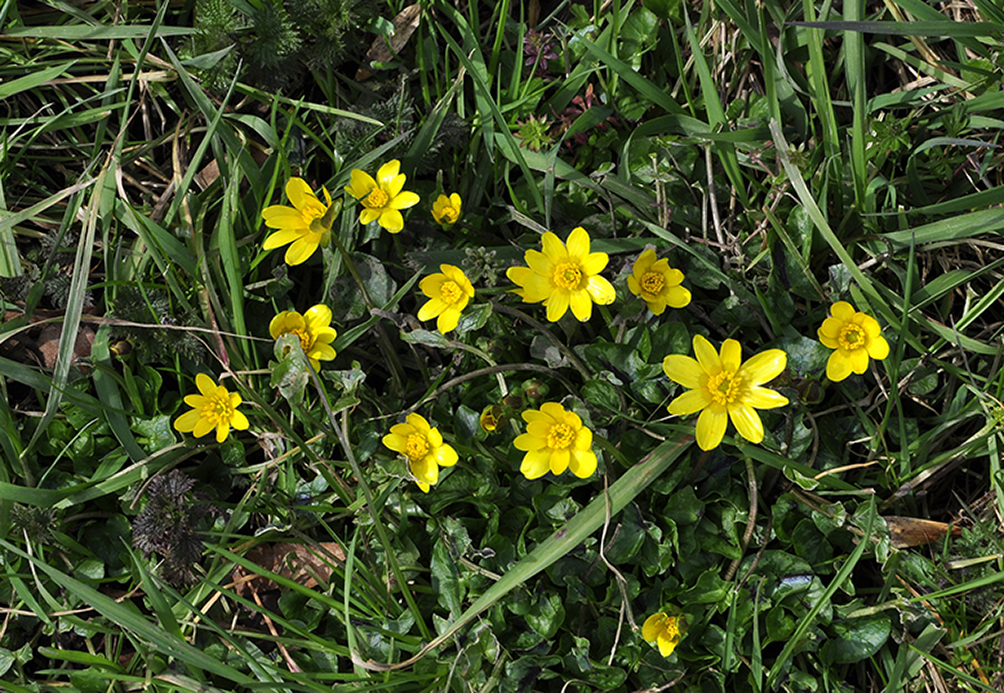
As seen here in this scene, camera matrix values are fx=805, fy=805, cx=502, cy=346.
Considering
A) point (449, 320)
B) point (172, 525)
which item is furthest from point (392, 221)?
point (172, 525)

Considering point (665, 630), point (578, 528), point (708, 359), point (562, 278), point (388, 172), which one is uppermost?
point (388, 172)

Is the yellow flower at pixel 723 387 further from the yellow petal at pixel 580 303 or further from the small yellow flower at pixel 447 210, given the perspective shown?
the small yellow flower at pixel 447 210

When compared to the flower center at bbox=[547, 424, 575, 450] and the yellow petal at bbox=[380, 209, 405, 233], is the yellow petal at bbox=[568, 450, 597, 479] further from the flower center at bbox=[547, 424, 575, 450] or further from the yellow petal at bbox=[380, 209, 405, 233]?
the yellow petal at bbox=[380, 209, 405, 233]

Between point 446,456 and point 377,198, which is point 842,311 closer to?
point 446,456

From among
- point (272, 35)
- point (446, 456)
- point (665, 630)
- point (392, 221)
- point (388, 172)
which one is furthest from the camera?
point (272, 35)

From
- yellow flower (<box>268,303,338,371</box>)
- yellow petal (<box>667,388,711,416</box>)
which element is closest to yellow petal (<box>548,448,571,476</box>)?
yellow petal (<box>667,388,711,416</box>)

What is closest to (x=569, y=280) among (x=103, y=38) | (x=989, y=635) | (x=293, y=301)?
(x=293, y=301)
